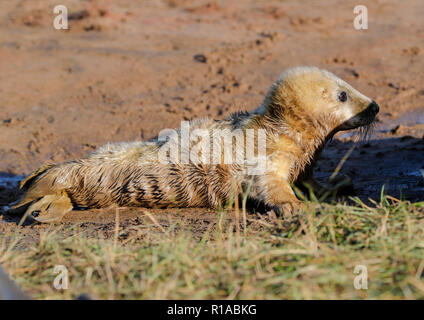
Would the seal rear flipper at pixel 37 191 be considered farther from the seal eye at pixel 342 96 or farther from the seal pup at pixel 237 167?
the seal eye at pixel 342 96

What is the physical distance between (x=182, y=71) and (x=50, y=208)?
15.7 feet

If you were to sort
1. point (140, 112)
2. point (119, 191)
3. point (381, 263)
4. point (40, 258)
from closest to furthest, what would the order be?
point (381, 263), point (40, 258), point (119, 191), point (140, 112)

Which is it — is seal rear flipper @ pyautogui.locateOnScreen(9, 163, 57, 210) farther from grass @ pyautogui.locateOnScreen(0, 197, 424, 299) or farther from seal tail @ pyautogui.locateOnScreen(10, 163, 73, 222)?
grass @ pyautogui.locateOnScreen(0, 197, 424, 299)

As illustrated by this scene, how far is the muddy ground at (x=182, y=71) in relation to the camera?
6859mm

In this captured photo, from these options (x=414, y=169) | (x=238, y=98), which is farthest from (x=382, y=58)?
(x=414, y=169)

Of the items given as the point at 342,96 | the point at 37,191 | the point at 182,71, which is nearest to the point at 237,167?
the point at 342,96

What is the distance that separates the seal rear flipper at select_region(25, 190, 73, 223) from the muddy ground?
11cm

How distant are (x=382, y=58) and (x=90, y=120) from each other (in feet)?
16.7

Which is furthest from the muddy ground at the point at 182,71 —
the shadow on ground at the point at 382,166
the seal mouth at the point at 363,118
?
the seal mouth at the point at 363,118

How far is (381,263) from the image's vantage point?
9.43ft

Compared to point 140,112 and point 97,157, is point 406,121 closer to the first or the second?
point 140,112

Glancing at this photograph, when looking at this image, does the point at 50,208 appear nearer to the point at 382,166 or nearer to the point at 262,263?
the point at 262,263

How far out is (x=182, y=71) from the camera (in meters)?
9.38

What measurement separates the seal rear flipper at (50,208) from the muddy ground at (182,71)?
4.5 inches
